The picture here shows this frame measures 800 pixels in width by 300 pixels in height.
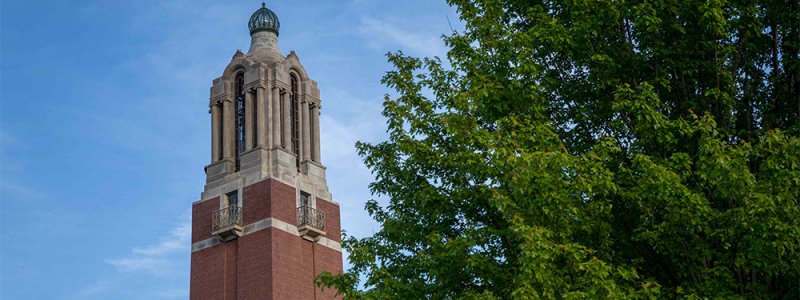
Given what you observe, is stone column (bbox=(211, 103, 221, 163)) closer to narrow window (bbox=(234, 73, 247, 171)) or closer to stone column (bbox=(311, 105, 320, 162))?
narrow window (bbox=(234, 73, 247, 171))

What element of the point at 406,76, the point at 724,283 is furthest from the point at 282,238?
the point at 724,283

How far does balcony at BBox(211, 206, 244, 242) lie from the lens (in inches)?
2297

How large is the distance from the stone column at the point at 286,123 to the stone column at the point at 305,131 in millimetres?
801

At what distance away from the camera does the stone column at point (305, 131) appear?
203ft

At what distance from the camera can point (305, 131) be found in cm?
6256

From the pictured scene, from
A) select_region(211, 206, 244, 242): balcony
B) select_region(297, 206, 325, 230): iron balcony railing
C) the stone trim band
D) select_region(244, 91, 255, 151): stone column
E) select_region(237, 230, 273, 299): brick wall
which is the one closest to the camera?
select_region(237, 230, 273, 299): brick wall

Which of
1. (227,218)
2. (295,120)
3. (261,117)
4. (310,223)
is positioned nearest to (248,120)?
(261,117)

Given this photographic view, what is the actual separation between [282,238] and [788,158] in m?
41.7

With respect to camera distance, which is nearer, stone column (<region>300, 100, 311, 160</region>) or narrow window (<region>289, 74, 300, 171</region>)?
stone column (<region>300, 100, 311, 160</region>)

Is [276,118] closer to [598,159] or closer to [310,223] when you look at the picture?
[310,223]

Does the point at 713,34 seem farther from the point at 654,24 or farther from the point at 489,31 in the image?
the point at 489,31

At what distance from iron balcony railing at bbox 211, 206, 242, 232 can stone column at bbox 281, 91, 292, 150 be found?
13.6 feet

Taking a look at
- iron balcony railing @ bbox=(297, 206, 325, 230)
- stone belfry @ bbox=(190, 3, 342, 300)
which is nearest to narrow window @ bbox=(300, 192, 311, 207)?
stone belfry @ bbox=(190, 3, 342, 300)

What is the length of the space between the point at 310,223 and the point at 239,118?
714 centimetres
